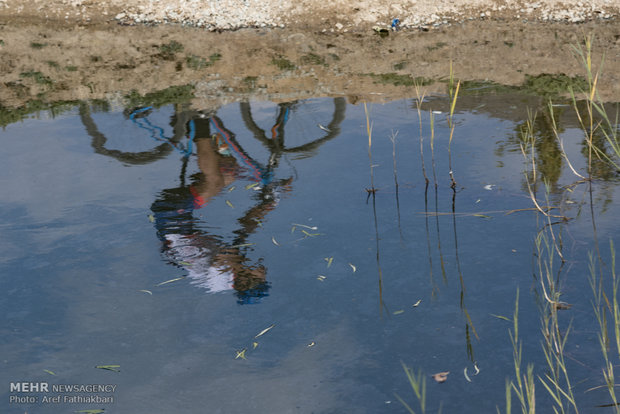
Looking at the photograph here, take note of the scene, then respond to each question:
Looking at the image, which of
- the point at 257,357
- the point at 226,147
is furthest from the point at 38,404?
the point at 226,147

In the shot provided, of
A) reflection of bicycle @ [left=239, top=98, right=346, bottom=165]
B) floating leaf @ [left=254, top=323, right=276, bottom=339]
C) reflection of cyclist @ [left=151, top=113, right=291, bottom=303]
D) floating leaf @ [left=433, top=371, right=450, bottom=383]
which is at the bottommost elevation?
floating leaf @ [left=433, top=371, right=450, bottom=383]

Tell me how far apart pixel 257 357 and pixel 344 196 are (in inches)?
84.8

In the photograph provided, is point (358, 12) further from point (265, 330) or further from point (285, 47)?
point (265, 330)

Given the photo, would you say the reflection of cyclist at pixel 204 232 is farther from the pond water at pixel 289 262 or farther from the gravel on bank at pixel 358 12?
the gravel on bank at pixel 358 12

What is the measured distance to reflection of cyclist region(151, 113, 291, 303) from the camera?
4.48 metres

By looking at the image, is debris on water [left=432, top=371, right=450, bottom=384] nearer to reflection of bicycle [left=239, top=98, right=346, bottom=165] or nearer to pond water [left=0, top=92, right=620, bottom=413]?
pond water [left=0, top=92, right=620, bottom=413]

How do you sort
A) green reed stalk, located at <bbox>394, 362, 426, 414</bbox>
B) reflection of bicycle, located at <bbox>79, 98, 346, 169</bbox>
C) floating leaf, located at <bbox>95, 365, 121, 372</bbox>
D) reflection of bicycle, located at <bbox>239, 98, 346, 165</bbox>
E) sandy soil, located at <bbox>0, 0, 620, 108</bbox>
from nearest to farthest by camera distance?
green reed stalk, located at <bbox>394, 362, 426, 414</bbox> → floating leaf, located at <bbox>95, 365, 121, 372</bbox> → reflection of bicycle, located at <bbox>79, 98, 346, 169</bbox> → reflection of bicycle, located at <bbox>239, 98, 346, 165</bbox> → sandy soil, located at <bbox>0, 0, 620, 108</bbox>

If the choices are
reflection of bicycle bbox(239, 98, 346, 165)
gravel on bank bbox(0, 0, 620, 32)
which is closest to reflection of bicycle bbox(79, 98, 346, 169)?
reflection of bicycle bbox(239, 98, 346, 165)

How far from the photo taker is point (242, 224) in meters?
5.20

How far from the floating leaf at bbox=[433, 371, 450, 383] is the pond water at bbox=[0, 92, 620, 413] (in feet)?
0.16

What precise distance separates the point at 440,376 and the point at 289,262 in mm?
1504

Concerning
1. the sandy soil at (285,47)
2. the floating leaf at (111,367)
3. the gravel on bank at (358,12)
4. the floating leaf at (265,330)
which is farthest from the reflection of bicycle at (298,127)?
the gravel on bank at (358,12)

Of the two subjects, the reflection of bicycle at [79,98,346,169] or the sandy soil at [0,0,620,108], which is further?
the sandy soil at [0,0,620,108]

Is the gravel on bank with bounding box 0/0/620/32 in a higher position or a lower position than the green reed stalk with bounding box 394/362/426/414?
higher
